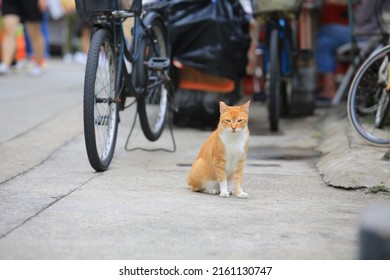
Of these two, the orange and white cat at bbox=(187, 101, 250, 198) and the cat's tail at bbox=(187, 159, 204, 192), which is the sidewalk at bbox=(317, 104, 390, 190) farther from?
the cat's tail at bbox=(187, 159, 204, 192)

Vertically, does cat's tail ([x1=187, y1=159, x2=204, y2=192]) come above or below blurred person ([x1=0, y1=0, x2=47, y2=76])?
below

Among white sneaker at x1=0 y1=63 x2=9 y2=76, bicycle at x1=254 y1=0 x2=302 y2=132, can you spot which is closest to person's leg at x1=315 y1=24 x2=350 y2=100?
bicycle at x1=254 y1=0 x2=302 y2=132

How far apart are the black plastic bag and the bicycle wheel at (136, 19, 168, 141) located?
54 centimetres

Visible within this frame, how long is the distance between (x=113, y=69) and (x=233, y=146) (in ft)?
4.26

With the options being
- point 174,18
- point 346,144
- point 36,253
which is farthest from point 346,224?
point 174,18

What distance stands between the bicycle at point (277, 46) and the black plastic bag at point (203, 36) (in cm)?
40

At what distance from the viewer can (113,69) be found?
5461 mm

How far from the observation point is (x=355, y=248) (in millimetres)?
3500

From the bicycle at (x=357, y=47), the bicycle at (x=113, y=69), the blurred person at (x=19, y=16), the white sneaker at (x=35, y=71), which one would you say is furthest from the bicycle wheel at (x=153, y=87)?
the white sneaker at (x=35, y=71)

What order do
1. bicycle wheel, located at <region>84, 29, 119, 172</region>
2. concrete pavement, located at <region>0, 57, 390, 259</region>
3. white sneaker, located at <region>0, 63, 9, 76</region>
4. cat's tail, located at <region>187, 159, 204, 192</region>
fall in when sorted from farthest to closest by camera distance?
white sneaker, located at <region>0, 63, 9, 76</region> < bicycle wheel, located at <region>84, 29, 119, 172</region> < cat's tail, located at <region>187, 159, 204, 192</region> < concrete pavement, located at <region>0, 57, 390, 259</region>

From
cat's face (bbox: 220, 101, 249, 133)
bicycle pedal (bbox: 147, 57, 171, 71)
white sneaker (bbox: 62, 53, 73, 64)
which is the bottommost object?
white sneaker (bbox: 62, 53, 73, 64)

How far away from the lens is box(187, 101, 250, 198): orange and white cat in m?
4.62

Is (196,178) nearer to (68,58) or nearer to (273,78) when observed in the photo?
(273,78)

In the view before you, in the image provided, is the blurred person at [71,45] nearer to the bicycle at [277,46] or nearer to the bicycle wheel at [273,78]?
the bicycle at [277,46]
